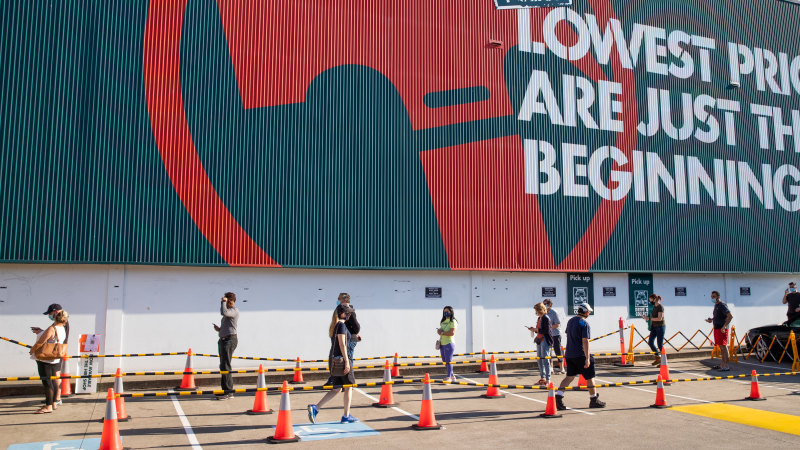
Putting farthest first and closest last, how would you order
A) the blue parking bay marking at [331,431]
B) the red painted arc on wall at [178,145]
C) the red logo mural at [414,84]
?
the red logo mural at [414,84], the red painted arc on wall at [178,145], the blue parking bay marking at [331,431]

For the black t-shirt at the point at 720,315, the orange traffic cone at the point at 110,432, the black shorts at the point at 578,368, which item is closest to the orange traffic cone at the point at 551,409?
the black shorts at the point at 578,368

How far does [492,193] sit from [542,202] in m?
1.79

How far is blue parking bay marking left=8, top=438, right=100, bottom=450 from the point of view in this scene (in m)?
8.48

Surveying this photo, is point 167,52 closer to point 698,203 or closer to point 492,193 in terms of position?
point 492,193

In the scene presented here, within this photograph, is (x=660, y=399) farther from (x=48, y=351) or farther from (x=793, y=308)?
(x=48, y=351)

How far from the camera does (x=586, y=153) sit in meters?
21.1

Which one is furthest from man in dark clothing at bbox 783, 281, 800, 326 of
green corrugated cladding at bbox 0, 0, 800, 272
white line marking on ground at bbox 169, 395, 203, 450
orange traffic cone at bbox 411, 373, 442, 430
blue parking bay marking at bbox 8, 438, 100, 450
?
blue parking bay marking at bbox 8, 438, 100, 450

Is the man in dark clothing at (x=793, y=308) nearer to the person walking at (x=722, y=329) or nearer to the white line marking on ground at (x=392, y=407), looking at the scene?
the person walking at (x=722, y=329)

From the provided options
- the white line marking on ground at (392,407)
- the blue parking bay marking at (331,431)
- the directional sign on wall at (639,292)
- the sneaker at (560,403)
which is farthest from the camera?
the directional sign on wall at (639,292)

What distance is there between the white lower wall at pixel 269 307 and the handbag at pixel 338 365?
6.91m

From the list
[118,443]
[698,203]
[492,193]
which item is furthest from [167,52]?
[698,203]

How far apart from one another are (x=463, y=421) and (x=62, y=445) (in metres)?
5.75

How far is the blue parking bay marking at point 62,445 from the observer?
8484mm

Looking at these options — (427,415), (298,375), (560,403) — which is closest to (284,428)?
(427,415)
